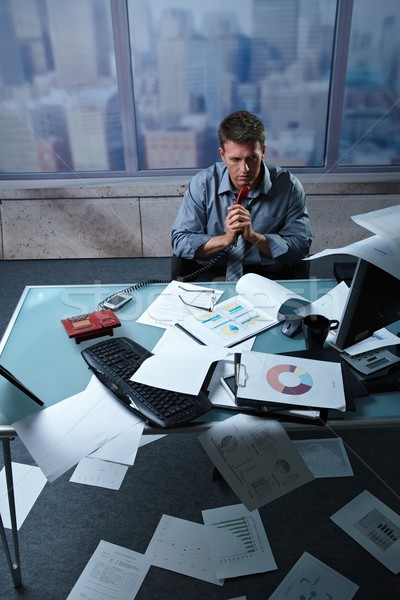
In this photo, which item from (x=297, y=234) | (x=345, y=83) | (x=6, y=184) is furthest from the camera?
(x=6, y=184)

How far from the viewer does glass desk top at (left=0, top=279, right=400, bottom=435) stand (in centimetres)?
122

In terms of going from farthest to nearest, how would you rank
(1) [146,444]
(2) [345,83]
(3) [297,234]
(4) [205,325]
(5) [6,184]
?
(5) [6,184] → (2) [345,83] → (3) [297,234] → (1) [146,444] → (4) [205,325]

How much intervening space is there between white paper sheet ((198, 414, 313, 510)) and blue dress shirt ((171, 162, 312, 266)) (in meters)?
1.15

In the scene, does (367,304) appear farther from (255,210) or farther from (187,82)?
(187,82)

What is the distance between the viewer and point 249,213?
84.7 inches

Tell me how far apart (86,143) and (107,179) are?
0.29 metres

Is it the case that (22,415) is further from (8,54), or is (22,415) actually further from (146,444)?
(8,54)

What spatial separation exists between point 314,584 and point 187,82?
313cm

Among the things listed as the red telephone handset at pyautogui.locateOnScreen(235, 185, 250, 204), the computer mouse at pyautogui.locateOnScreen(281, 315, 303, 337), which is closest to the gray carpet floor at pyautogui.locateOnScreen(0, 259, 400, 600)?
the computer mouse at pyautogui.locateOnScreen(281, 315, 303, 337)

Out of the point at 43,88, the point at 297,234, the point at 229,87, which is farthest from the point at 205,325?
the point at 43,88

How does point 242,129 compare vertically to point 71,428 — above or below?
above

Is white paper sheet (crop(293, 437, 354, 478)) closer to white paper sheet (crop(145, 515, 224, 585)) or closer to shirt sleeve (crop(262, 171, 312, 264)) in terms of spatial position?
white paper sheet (crop(145, 515, 224, 585))

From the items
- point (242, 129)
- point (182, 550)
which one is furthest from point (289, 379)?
point (242, 129)

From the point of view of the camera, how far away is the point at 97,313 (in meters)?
1.62
